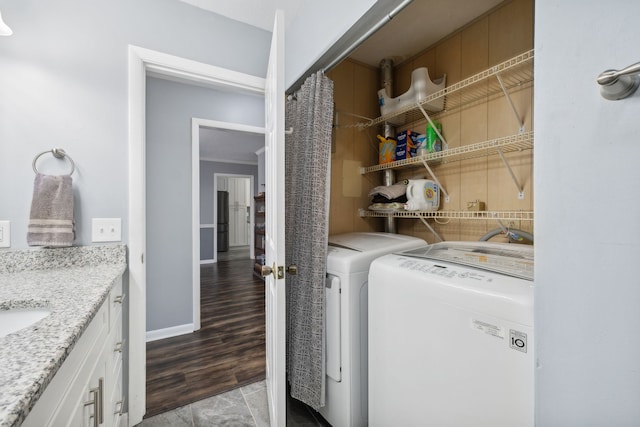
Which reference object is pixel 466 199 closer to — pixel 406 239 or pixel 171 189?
pixel 406 239

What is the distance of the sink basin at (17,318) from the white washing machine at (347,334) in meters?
1.07

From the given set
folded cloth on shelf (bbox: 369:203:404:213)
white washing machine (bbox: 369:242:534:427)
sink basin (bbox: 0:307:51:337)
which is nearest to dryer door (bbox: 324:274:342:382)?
white washing machine (bbox: 369:242:534:427)

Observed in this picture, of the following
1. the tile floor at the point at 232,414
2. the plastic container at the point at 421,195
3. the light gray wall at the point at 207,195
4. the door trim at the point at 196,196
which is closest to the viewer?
the tile floor at the point at 232,414

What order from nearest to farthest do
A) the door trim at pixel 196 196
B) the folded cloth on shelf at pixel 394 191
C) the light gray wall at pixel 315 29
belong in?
1. the light gray wall at pixel 315 29
2. the folded cloth on shelf at pixel 394 191
3. the door trim at pixel 196 196

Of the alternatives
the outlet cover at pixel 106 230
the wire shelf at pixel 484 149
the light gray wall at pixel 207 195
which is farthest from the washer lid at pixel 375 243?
the light gray wall at pixel 207 195

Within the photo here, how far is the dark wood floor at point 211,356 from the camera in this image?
5.75 feet

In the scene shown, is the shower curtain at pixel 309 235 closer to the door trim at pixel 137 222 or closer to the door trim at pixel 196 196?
the door trim at pixel 137 222

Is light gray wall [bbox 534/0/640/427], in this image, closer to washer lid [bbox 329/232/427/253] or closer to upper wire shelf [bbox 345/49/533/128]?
upper wire shelf [bbox 345/49/533/128]

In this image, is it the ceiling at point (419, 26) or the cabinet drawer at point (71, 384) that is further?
the ceiling at point (419, 26)

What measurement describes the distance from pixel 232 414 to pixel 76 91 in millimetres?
1915

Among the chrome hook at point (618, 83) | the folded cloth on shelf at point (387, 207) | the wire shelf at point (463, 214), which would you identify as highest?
the chrome hook at point (618, 83)

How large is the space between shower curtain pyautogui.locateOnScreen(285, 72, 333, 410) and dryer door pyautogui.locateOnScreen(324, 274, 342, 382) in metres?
0.04

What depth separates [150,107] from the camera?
2.38 meters

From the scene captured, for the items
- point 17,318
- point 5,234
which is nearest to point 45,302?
point 17,318
